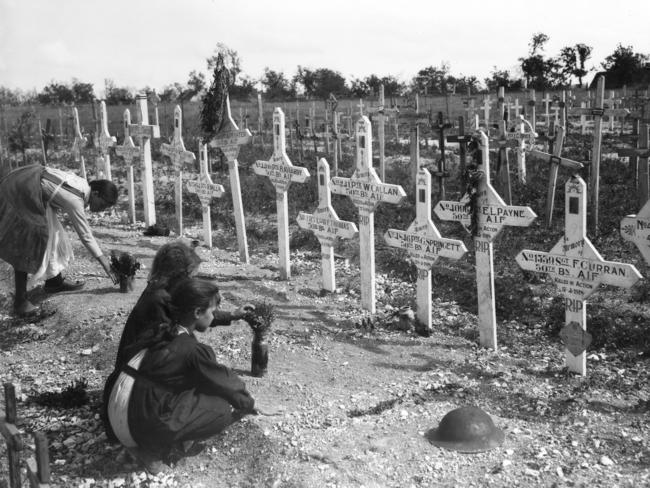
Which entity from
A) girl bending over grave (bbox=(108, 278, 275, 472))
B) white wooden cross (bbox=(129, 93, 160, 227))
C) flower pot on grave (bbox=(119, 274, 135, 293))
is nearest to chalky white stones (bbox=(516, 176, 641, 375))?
girl bending over grave (bbox=(108, 278, 275, 472))

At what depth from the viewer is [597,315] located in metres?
6.95

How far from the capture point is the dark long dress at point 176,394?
4.07 m

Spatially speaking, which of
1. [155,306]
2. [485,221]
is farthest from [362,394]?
[485,221]

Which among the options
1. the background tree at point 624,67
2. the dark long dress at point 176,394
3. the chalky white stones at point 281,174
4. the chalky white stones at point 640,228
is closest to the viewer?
the dark long dress at point 176,394

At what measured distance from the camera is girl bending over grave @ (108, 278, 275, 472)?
4.09 m

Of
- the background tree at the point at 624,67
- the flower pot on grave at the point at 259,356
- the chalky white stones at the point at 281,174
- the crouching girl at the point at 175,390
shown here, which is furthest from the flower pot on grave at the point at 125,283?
the background tree at the point at 624,67

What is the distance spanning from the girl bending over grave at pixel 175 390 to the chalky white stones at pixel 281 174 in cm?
408

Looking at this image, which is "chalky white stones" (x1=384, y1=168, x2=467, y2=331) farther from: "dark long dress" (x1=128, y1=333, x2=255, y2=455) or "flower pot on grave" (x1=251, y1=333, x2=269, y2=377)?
"dark long dress" (x1=128, y1=333, x2=255, y2=455)

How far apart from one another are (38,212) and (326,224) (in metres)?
2.96

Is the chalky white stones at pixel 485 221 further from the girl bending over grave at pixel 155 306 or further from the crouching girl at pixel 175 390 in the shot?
the crouching girl at pixel 175 390

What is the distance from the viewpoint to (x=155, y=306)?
14.4 ft

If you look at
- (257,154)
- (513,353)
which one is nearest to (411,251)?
(513,353)

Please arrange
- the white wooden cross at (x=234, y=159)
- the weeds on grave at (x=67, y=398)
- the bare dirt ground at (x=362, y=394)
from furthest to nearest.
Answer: the white wooden cross at (x=234, y=159)
the weeds on grave at (x=67, y=398)
the bare dirt ground at (x=362, y=394)

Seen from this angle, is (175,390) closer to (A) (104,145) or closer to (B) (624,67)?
(A) (104,145)
